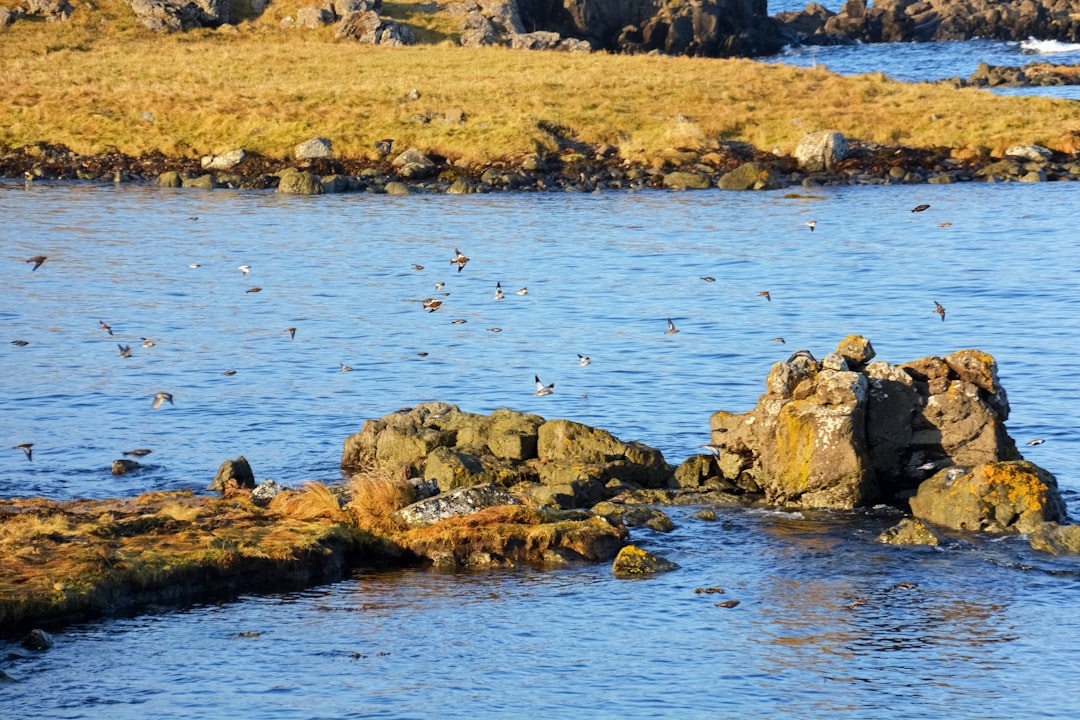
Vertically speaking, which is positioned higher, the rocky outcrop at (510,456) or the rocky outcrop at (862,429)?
the rocky outcrop at (862,429)

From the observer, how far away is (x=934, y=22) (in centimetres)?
15625

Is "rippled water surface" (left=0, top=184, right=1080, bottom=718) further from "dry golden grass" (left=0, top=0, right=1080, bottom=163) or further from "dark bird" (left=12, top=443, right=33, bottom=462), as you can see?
"dry golden grass" (left=0, top=0, right=1080, bottom=163)

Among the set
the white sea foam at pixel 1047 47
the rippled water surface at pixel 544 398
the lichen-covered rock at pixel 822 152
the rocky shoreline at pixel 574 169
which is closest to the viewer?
the rippled water surface at pixel 544 398

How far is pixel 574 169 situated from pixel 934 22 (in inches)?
3964

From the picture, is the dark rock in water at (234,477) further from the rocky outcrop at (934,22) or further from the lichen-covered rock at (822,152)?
the rocky outcrop at (934,22)

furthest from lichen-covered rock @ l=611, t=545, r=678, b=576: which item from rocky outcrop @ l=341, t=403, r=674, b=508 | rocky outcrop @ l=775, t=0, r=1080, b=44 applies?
rocky outcrop @ l=775, t=0, r=1080, b=44

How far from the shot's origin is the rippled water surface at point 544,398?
16.4 m

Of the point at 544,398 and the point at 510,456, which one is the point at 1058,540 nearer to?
the point at 510,456

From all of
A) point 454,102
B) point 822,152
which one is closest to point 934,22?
point 822,152

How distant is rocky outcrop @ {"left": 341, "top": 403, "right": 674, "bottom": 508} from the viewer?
23672mm

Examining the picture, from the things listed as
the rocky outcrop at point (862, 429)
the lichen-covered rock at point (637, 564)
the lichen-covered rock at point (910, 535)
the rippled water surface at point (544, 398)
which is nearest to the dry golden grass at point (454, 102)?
the rippled water surface at point (544, 398)

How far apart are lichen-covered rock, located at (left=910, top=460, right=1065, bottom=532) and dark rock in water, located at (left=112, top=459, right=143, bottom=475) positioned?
47.4 ft

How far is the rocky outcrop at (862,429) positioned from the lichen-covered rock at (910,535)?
5.85 feet

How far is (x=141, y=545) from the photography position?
20.1m
